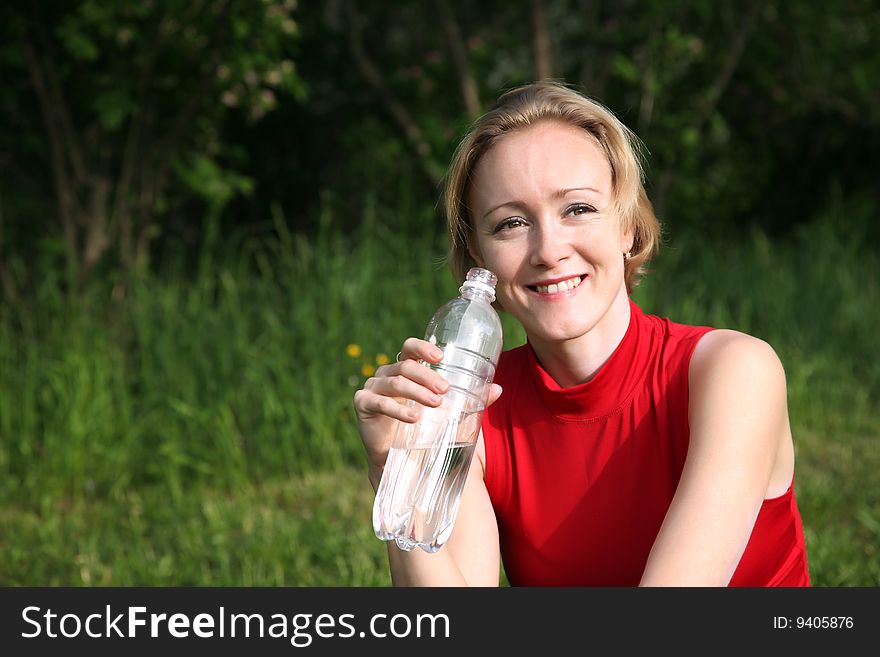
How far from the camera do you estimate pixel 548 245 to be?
8.10 ft

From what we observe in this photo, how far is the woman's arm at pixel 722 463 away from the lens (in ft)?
7.45

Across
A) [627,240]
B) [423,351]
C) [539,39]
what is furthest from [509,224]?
[539,39]

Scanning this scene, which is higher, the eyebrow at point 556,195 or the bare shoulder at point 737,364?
the eyebrow at point 556,195

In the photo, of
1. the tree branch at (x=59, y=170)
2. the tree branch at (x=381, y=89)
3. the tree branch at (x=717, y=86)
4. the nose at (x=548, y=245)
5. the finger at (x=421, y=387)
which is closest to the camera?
the finger at (x=421, y=387)

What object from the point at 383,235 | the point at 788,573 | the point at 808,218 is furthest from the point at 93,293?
the point at 808,218

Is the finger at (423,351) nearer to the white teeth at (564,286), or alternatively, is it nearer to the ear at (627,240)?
the white teeth at (564,286)

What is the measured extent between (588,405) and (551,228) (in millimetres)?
450

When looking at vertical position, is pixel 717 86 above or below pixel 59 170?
above

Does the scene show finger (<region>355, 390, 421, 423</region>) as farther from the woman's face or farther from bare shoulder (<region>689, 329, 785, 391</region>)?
bare shoulder (<region>689, 329, 785, 391</region>)

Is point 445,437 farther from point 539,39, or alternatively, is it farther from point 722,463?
point 539,39

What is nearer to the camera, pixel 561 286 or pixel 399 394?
pixel 399 394

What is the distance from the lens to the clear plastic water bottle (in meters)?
2.40

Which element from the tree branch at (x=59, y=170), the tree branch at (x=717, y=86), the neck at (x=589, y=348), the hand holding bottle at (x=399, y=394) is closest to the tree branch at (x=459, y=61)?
the tree branch at (x=717, y=86)

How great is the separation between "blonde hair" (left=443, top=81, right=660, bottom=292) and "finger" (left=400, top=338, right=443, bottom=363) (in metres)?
0.57
